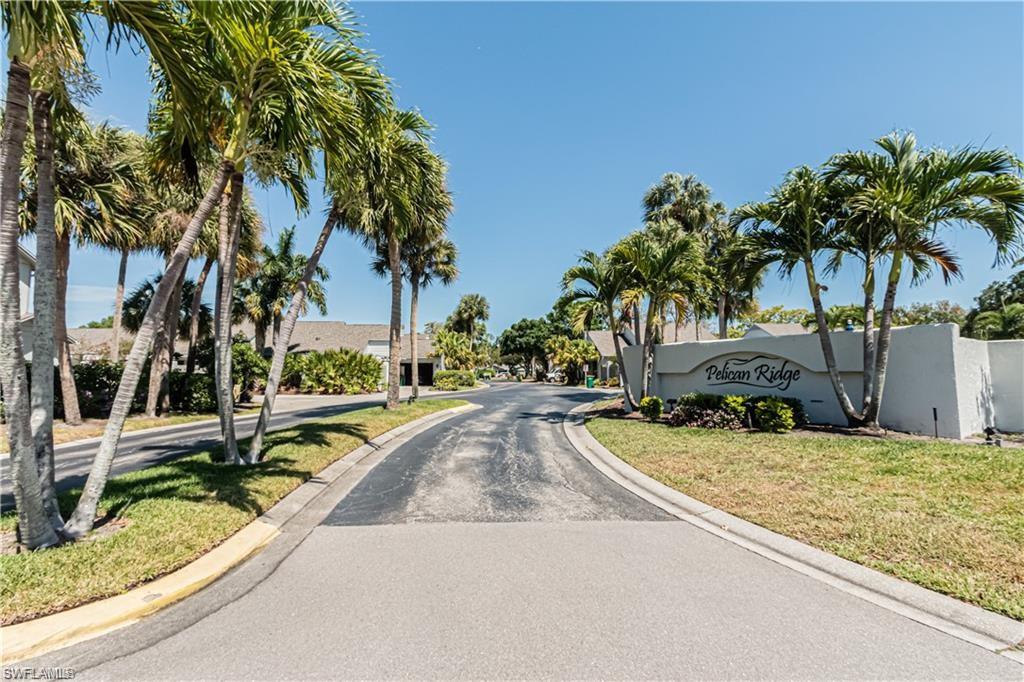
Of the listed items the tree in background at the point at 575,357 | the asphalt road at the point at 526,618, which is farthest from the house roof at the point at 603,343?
the asphalt road at the point at 526,618

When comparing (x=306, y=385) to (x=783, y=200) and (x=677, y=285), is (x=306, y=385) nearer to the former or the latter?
(x=677, y=285)

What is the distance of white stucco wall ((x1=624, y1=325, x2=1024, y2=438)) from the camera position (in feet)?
32.7

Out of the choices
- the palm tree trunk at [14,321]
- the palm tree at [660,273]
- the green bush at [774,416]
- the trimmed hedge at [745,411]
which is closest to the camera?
the palm tree trunk at [14,321]

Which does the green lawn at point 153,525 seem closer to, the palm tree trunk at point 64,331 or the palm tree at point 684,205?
the palm tree trunk at point 64,331

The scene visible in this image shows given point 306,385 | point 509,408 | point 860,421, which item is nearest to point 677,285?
point 860,421

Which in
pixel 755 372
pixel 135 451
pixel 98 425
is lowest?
pixel 135 451

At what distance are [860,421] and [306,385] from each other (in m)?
30.3

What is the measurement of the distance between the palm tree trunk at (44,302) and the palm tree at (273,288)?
85.5 ft

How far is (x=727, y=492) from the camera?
21.0 feet

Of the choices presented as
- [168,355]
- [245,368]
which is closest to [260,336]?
[245,368]

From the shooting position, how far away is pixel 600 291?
53.9 ft

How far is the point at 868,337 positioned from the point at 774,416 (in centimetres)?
286

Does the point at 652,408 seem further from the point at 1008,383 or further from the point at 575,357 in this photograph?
the point at 575,357

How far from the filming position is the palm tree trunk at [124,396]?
446cm
